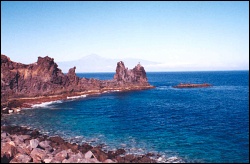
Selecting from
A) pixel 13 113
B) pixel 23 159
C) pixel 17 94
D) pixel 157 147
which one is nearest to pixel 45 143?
pixel 23 159

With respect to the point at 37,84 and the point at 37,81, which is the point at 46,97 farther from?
the point at 37,81

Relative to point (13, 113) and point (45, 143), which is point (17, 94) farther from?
point (45, 143)

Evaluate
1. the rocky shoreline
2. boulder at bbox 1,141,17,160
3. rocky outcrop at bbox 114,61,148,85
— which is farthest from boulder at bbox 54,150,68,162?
rocky outcrop at bbox 114,61,148,85

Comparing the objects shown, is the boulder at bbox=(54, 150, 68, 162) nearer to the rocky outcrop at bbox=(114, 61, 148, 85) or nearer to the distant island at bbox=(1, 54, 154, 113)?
the distant island at bbox=(1, 54, 154, 113)

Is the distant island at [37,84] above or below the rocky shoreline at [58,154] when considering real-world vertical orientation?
above

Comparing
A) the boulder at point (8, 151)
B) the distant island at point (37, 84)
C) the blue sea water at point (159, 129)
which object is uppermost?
the distant island at point (37, 84)

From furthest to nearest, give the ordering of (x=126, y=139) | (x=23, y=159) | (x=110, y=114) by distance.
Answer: (x=110, y=114) < (x=126, y=139) < (x=23, y=159)

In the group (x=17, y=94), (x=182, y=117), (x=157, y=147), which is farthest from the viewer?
(x=17, y=94)

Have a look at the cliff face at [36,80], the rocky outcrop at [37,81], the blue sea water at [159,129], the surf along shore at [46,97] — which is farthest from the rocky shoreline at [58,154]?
the cliff face at [36,80]

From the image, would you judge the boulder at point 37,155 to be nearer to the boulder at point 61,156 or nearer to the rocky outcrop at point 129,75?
the boulder at point 61,156

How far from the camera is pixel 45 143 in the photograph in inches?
1346

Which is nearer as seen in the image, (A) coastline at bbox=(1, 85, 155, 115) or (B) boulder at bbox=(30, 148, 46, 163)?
(B) boulder at bbox=(30, 148, 46, 163)

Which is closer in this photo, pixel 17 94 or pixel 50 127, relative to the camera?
pixel 50 127

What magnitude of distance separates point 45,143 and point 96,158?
8.81 metres
